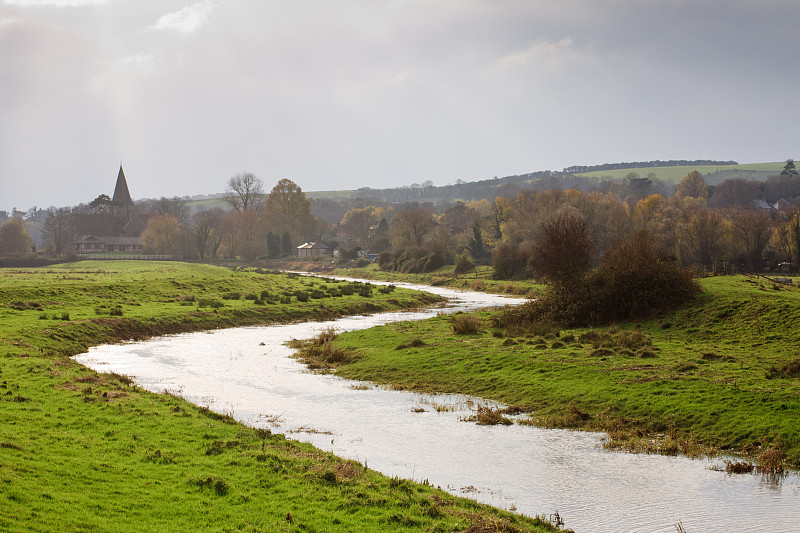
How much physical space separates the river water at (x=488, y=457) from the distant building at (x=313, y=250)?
110204 millimetres

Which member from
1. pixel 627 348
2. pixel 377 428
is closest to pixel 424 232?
pixel 627 348

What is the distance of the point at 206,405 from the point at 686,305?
21.5 metres

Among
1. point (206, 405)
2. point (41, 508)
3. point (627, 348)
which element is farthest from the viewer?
point (627, 348)

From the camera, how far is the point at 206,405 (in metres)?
20.0

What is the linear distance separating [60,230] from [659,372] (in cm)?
14204

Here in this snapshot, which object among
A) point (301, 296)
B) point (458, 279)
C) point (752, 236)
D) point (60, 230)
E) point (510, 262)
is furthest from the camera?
point (60, 230)

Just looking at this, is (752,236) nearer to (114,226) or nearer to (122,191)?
(114,226)

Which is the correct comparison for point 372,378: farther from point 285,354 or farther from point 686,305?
point 686,305

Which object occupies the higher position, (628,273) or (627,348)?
(628,273)

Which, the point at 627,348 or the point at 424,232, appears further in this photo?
the point at 424,232

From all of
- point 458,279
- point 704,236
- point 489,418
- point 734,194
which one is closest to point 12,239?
point 458,279

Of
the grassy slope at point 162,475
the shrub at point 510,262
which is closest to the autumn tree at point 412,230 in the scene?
the shrub at point 510,262

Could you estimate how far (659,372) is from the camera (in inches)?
800

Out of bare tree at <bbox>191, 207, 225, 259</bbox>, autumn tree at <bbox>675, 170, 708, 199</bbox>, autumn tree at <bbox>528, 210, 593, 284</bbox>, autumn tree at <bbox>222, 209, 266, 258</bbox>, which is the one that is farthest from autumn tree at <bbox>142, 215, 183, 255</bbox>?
autumn tree at <bbox>675, 170, 708, 199</bbox>
